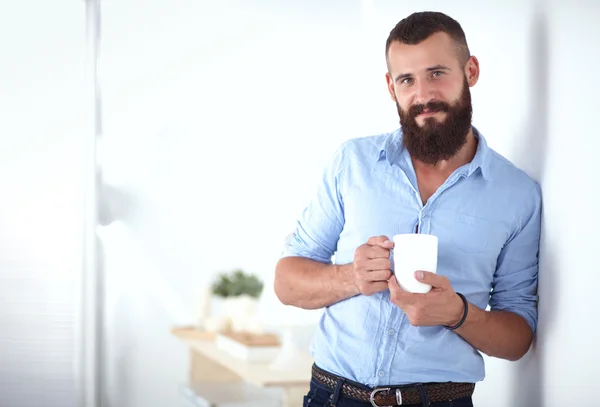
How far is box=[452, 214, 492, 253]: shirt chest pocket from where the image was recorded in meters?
1.52

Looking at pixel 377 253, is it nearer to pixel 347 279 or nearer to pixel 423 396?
pixel 347 279

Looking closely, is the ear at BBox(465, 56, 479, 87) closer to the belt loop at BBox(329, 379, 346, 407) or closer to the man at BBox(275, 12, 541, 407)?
the man at BBox(275, 12, 541, 407)

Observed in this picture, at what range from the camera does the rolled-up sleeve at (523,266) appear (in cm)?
157

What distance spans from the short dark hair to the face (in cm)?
1

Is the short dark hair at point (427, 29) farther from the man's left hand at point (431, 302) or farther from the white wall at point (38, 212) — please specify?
the white wall at point (38, 212)

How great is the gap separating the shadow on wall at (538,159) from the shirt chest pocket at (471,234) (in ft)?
0.41

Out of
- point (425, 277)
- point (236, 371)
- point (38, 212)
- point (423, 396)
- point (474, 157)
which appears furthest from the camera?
point (38, 212)

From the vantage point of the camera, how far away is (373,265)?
54.7 inches

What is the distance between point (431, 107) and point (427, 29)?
16 cm

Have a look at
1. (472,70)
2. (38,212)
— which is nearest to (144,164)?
(38,212)

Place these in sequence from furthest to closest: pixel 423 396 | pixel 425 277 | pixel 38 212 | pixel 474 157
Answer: pixel 38 212 < pixel 474 157 < pixel 423 396 < pixel 425 277

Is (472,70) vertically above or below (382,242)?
above

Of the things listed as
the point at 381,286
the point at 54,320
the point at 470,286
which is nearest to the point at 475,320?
the point at 470,286

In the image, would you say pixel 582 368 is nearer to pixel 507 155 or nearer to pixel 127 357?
pixel 507 155
